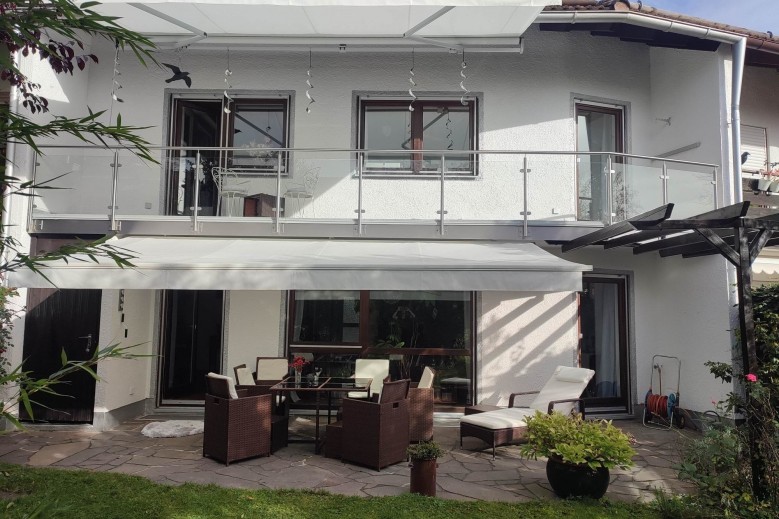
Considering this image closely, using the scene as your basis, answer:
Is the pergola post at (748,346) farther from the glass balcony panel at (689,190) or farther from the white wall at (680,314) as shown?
the white wall at (680,314)

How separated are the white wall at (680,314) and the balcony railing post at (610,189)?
5.25 feet

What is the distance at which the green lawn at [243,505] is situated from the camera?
253 inches

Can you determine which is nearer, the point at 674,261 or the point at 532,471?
the point at 532,471

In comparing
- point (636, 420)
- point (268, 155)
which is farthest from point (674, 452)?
point (268, 155)

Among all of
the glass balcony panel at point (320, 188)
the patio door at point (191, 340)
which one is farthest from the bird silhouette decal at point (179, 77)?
the patio door at point (191, 340)

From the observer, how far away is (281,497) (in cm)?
700

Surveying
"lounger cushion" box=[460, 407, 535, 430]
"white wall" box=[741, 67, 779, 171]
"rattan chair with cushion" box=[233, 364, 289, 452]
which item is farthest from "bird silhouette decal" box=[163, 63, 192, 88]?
"white wall" box=[741, 67, 779, 171]

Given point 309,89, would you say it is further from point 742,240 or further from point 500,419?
point 742,240

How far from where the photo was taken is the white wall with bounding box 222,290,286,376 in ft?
40.0

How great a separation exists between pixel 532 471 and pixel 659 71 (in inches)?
402

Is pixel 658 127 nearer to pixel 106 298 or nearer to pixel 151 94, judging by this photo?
pixel 151 94

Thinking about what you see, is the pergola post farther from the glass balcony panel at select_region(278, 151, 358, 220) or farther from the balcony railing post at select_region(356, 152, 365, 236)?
the glass balcony panel at select_region(278, 151, 358, 220)

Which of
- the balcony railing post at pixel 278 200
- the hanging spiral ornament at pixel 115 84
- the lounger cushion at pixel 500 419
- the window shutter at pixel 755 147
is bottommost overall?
the lounger cushion at pixel 500 419

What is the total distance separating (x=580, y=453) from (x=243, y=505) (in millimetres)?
4276
